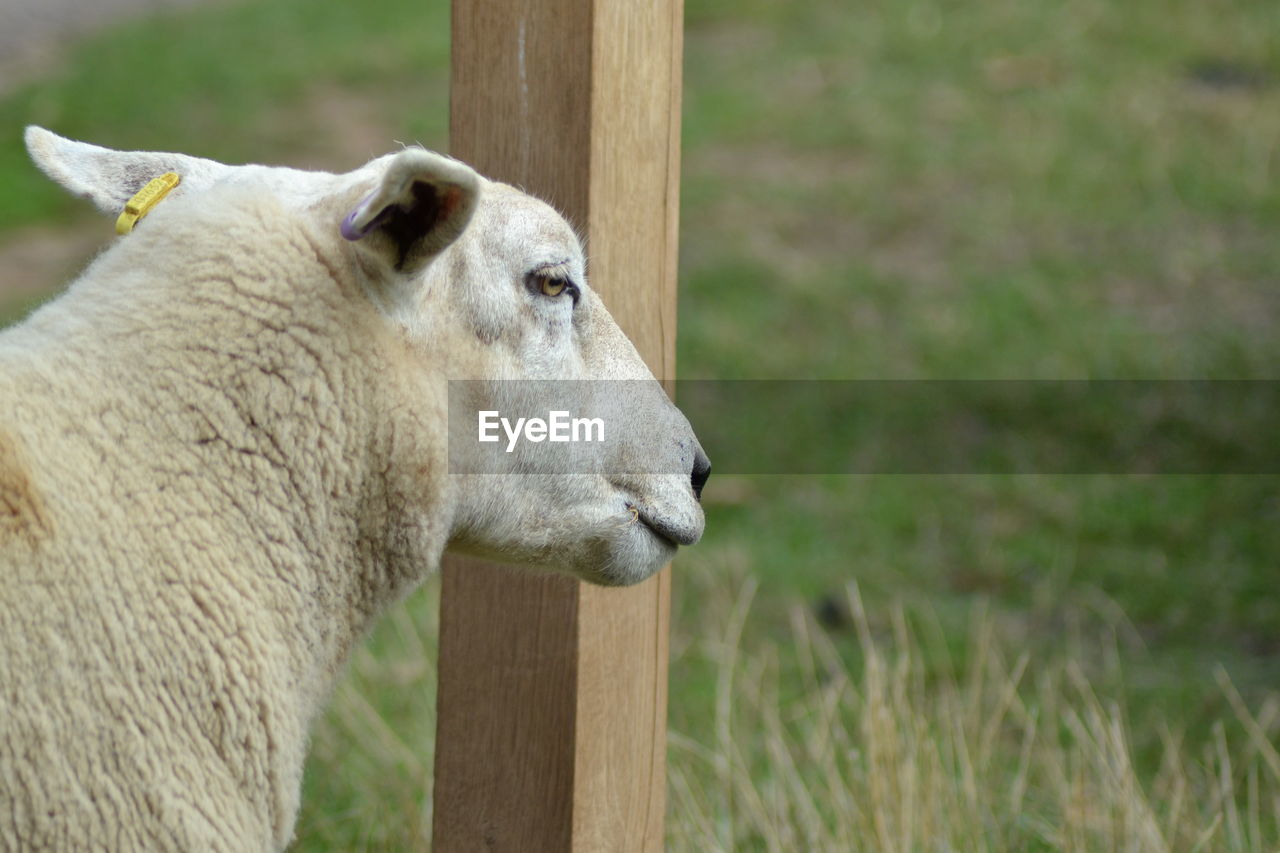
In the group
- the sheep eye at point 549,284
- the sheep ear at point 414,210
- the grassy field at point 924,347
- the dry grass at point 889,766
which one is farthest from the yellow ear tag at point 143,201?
the grassy field at point 924,347

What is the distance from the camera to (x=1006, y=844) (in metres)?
3.19

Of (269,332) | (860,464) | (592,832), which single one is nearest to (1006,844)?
(592,832)

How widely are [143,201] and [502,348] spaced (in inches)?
23.0

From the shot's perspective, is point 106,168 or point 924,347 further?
point 924,347

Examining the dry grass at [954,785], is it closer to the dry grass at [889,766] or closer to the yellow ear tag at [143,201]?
the dry grass at [889,766]

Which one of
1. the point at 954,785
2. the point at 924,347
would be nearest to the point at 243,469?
the point at 954,785

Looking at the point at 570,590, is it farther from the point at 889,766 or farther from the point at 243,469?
the point at 889,766

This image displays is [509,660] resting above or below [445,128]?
below

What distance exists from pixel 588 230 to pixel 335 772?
2107 mm

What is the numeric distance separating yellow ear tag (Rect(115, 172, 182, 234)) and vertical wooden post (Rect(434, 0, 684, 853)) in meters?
0.47

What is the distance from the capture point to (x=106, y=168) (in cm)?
226

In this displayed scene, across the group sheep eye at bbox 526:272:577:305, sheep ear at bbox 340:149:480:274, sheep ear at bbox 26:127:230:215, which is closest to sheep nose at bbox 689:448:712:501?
sheep eye at bbox 526:272:577:305

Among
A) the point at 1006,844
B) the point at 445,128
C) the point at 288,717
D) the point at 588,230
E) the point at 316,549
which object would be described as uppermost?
the point at 445,128

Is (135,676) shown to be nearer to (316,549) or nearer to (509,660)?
(316,549)
